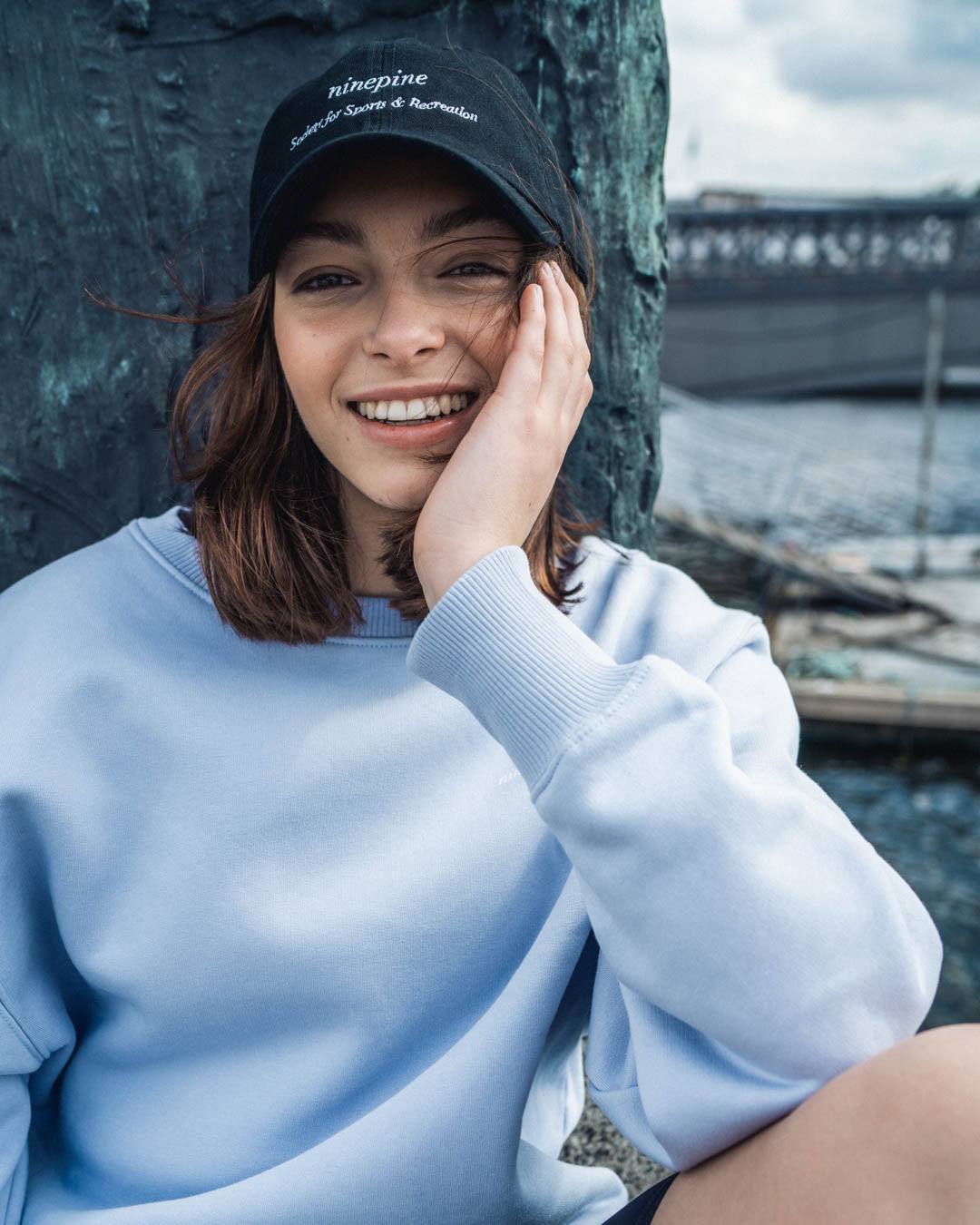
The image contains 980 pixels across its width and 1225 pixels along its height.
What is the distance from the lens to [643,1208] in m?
1.31

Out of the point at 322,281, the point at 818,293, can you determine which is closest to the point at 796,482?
the point at 818,293

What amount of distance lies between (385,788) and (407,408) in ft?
1.78

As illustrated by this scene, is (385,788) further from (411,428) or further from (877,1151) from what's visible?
(877,1151)

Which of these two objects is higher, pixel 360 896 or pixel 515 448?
pixel 515 448

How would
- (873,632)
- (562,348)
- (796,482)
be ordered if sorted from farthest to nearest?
(796,482), (873,632), (562,348)

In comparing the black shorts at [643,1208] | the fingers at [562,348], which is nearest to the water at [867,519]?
the black shorts at [643,1208]

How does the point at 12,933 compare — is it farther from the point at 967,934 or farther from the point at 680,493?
the point at 680,493

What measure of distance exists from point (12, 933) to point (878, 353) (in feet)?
82.2

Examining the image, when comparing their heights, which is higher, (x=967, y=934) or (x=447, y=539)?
(x=447, y=539)

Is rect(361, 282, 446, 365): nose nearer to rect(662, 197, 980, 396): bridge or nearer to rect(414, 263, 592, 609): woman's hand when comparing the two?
rect(414, 263, 592, 609): woman's hand

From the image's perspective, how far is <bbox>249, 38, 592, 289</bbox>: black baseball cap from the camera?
4.42ft

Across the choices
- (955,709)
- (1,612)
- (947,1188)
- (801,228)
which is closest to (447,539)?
(1,612)

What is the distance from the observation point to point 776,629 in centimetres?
1036

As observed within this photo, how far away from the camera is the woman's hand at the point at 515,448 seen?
1.37 m
